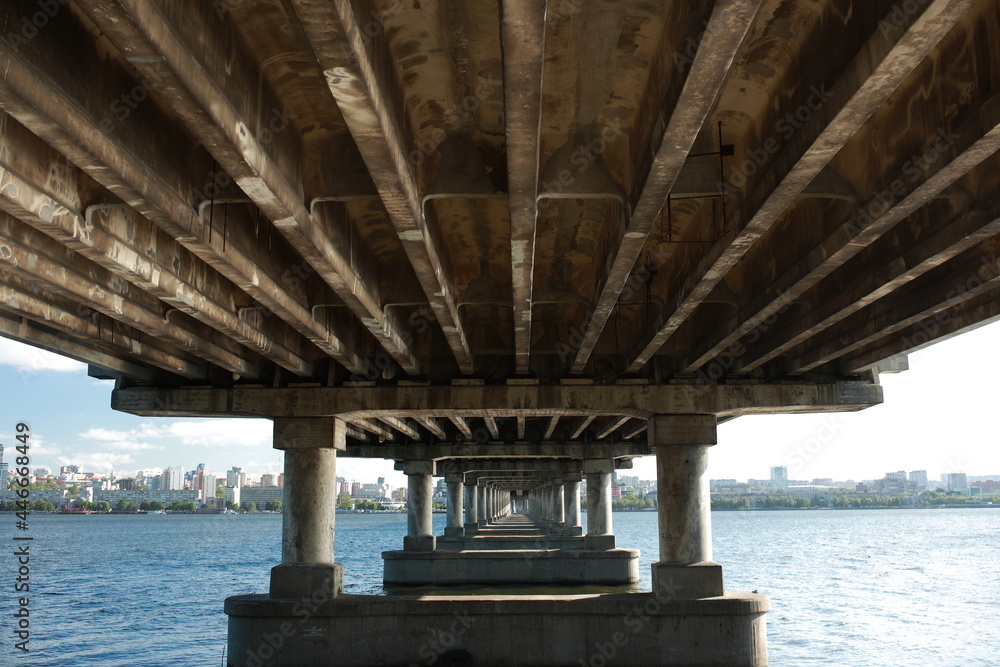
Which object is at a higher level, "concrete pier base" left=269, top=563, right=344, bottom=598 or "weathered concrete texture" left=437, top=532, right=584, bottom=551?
"concrete pier base" left=269, top=563, right=344, bottom=598

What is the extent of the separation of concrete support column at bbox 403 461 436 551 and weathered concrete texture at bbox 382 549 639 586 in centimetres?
89

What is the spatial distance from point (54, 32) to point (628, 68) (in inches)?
198

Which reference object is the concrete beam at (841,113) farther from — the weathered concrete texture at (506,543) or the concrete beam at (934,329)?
the weathered concrete texture at (506,543)

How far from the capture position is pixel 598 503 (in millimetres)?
43438

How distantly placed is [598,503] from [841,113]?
37.8 m

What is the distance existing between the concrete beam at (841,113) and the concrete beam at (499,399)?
9.24 m

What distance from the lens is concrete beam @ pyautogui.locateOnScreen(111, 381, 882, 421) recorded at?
2023cm

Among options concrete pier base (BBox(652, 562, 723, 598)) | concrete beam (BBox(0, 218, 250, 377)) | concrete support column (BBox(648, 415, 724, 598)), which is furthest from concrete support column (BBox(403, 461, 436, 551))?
concrete beam (BBox(0, 218, 250, 377))

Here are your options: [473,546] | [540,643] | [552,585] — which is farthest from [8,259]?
[473,546]

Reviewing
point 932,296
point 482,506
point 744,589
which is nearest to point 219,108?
point 932,296

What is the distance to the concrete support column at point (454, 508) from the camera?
172 ft

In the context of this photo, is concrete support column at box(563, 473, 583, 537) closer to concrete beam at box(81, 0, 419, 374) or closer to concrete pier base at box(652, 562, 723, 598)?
concrete pier base at box(652, 562, 723, 598)

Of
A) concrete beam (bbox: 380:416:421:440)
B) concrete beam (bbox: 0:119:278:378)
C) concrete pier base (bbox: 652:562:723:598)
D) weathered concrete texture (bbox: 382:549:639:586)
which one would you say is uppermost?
concrete beam (bbox: 0:119:278:378)

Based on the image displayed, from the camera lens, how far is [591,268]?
14.8 metres
